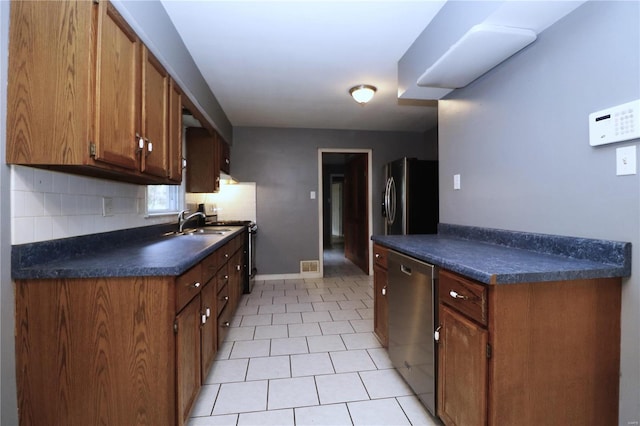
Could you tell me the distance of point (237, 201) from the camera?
4453 millimetres

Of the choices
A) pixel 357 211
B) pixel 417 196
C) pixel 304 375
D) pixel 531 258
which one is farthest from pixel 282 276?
pixel 531 258

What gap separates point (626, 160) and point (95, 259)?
229cm

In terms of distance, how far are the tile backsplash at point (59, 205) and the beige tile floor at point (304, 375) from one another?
45.5 inches

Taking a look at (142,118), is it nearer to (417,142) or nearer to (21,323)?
(21,323)

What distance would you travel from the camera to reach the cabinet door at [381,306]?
2.13 m

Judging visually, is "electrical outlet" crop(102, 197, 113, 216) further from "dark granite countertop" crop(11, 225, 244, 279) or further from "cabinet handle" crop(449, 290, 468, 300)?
"cabinet handle" crop(449, 290, 468, 300)

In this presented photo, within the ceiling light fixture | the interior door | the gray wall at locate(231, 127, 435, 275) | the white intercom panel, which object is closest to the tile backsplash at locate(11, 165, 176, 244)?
the ceiling light fixture

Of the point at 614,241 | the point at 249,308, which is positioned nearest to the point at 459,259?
the point at 614,241

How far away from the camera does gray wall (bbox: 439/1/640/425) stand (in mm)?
1120

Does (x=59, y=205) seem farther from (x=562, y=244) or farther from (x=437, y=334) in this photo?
(x=562, y=244)

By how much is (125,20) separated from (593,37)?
2.10 metres

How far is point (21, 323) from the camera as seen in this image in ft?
3.69

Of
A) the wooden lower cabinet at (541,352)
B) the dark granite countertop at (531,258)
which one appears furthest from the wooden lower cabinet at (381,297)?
the wooden lower cabinet at (541,352)

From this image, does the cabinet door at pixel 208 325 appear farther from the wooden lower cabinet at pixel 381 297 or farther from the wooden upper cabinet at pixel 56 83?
the wooden lower cabinet at pixel 381 297
